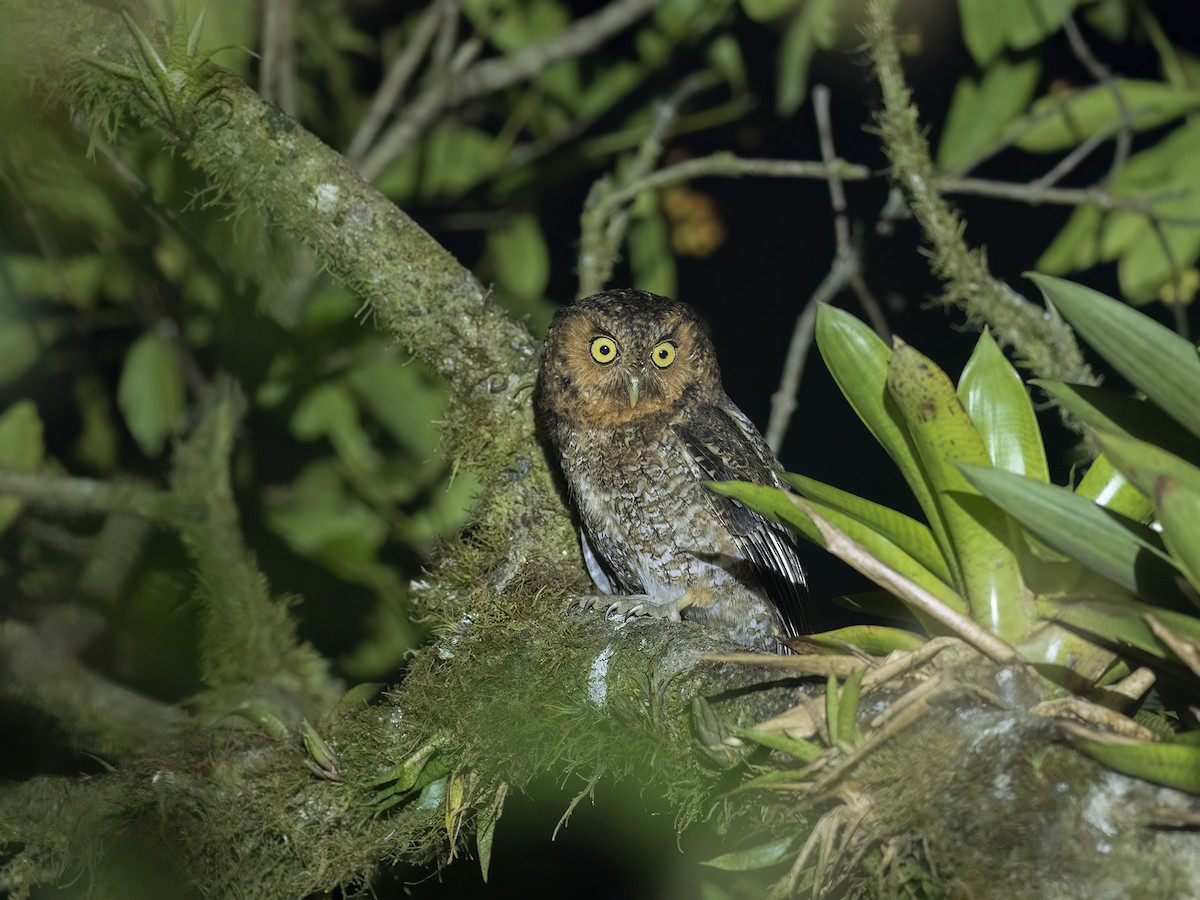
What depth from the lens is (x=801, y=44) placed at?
3.09 metres

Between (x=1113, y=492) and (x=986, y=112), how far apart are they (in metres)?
1.94

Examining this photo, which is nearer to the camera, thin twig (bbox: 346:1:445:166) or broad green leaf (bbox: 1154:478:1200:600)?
broad green leaf (bbox: 1154:478:1200:600)

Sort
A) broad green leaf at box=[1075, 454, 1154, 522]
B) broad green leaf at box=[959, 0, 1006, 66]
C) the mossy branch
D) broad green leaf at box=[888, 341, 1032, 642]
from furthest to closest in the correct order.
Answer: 1. broad green leaf at box=[959, 0, 1006, 66]
2. the mossy branch
3. broad green leaf at box=[1075, 454, 1154, 522]
4. broad green leaf at box=[888, 341, 1032, 642]

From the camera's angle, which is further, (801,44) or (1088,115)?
(801,44)

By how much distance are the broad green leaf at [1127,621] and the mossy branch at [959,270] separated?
1.43 metres

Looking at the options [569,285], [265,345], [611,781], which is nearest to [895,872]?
[611,781]

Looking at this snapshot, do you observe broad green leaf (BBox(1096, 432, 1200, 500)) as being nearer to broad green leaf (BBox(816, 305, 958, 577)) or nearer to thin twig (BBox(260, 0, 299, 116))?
broad green leaf (BBox(816, 305, 958, 577))

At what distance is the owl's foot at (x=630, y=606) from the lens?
1.81 m

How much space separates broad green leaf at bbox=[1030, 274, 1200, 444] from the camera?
0.99m

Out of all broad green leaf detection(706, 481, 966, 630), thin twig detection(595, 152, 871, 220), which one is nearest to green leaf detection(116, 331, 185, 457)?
thin twig detection(595, 152, 871, 220)

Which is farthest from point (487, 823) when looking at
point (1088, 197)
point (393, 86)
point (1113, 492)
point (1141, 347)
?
point (393, 86)

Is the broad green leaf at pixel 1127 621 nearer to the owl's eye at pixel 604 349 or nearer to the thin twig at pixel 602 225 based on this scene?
the owl's eye at pixel 604 349

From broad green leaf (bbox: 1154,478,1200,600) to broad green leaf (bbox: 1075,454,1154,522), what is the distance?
0.36 m

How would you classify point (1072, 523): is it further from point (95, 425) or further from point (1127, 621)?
point (95, 425)
